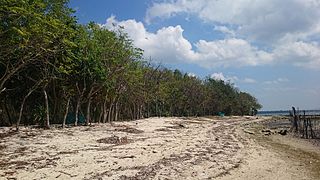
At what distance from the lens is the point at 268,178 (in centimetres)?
1623

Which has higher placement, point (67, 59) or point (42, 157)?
point (67, 59)

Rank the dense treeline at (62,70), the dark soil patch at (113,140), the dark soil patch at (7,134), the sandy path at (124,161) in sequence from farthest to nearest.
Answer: the dark soil patch at (113,140) → the dark soil patch at (7,134) → the dense treeline at (62,70) → the sandy path at (124,161)

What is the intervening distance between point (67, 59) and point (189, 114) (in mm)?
66762

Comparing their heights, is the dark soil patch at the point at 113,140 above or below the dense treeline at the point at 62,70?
below

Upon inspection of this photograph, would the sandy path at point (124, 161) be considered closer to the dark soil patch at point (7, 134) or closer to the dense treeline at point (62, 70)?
the dark soil patch at point (7, 134)

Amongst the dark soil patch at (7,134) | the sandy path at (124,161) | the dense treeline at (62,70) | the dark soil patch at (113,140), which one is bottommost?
the sandy path at (124,161)

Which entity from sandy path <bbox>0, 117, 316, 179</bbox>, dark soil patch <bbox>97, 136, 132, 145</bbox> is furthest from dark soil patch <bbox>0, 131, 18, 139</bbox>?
dark soil patch <bbox>97, 136, 132, 145</bbox>

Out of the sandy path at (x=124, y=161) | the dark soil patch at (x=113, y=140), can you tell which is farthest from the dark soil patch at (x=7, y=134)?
the dark soil patch at (x=113, y=140)

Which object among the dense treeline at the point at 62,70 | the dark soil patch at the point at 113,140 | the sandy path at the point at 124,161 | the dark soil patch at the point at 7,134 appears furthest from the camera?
the dark soil patch at the point at 113,140

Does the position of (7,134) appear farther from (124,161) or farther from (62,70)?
(124,161)

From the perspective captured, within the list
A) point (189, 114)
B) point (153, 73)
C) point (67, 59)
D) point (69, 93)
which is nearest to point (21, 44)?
point (67, 59)

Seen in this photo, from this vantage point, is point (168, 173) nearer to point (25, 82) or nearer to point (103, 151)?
point (103, 151)

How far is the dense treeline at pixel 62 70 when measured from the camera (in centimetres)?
2222

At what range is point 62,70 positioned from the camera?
30.7 metres
